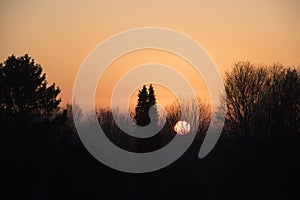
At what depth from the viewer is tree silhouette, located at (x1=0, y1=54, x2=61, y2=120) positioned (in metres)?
45.2

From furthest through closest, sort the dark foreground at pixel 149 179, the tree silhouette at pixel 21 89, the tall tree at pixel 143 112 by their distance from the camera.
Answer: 1. the tall tree at pixel 143 112
2. the tree silhouette at pixel 21 89
3. the dark foreground at pixel 149 179

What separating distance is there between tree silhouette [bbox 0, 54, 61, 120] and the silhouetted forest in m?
0.09

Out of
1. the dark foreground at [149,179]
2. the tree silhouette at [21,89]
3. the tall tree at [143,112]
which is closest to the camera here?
the dark foreground at [149,179]

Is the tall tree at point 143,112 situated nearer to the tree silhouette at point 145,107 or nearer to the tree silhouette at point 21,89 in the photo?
the tree silhouette at point 145,107

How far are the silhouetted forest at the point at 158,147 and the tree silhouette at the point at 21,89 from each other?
0.09 m

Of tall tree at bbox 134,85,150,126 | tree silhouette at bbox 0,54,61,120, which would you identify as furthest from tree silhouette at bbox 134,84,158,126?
tree silhouette at bbox 0,54,61,120

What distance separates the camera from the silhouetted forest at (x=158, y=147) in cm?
3872

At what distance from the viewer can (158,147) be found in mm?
58188

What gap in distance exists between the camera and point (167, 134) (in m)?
85.4

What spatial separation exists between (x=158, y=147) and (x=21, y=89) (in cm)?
1816

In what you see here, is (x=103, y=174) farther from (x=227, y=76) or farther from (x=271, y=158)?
(x=227, y=76)

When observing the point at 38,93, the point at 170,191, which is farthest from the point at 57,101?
the point at 170,191

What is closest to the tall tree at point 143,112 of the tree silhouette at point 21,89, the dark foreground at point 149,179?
the dark foreground at point 149,179

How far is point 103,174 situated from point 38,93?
10602 mm
